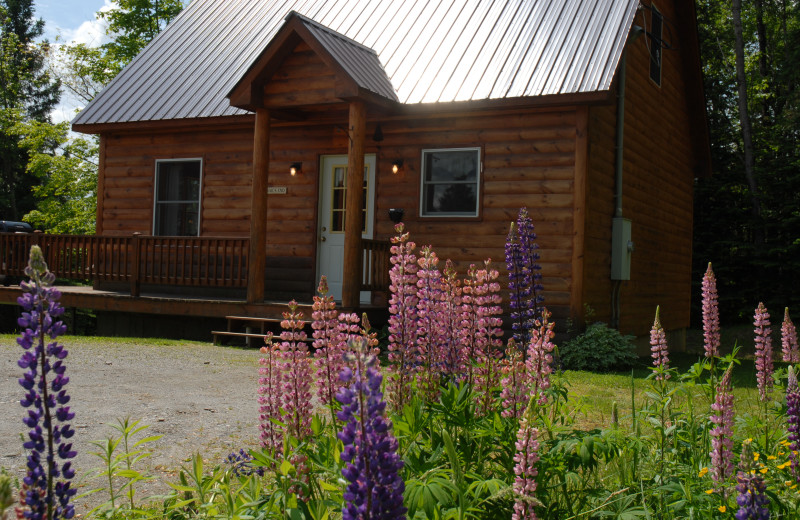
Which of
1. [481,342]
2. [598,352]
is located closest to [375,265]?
[598,352]

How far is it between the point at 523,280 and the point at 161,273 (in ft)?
35.6

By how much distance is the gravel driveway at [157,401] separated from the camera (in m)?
4.91

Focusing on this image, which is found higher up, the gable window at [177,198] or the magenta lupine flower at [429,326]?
the gable window at [177,198]

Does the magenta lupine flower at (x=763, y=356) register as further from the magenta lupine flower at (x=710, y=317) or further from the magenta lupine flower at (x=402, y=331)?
the magenta lupine flower at (x=402, y=331)

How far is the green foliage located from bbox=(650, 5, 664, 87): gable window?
241 inches

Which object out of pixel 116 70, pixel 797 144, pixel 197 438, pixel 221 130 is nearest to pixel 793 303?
pixel 797 144

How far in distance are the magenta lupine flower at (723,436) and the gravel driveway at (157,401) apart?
296 centimetres

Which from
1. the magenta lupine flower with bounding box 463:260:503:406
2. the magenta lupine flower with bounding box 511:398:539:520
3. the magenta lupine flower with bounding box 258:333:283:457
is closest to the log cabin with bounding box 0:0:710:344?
the magenta lupine flower with bounding box 463:260:503:406

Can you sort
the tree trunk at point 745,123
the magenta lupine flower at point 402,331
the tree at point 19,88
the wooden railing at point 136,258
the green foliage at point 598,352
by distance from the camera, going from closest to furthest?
the magenta lupine flower at point 402,331
the green foliage at point 598,352
the wooden railing at point 136,258
the tree trunk at point 745,123
the tree at point 19,88

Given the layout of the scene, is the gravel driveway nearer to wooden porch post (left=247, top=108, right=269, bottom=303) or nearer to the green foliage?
wooden porch post (left=247, top=108, right=269, bottom=303)

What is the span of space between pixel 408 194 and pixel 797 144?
14.9 metres

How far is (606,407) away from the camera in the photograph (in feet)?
22.6

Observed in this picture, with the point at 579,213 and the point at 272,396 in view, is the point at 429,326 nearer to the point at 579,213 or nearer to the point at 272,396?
the point at 272,396

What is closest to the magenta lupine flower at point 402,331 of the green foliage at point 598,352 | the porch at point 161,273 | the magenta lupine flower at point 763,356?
the magenta lupine flower at point 763,356
